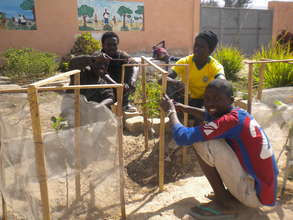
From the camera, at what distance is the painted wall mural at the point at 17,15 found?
7348 millimetres

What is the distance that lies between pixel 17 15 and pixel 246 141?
24.5 ft

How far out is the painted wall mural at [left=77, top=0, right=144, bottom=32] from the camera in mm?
8384

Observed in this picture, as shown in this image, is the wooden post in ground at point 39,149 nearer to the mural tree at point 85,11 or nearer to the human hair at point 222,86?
the human hair at point 222,86

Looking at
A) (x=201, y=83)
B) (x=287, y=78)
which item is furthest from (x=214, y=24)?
(x=201, y=83)

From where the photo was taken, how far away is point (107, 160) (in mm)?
2029

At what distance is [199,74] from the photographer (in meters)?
3.12

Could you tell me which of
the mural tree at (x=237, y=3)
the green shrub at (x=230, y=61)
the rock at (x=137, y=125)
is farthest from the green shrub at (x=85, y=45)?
the mural tree at (x=237, y=3)

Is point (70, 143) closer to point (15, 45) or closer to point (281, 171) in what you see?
point (281, 171)

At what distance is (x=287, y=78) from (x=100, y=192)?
4026 millimetres

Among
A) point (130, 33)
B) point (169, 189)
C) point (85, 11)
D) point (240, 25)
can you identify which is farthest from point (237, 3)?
point (169, 189)

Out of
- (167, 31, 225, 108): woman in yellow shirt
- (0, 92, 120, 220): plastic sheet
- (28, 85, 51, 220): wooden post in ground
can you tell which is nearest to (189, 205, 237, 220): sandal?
(0, 92, 120, 220): plastic sheet

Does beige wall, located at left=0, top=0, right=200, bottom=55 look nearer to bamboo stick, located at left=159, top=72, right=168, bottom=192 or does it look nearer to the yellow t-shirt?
the yellow t-shirt

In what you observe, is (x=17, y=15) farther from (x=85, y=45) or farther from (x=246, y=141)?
(x=246, y=141)

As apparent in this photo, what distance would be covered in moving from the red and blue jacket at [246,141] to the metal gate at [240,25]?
9617 millimetres
